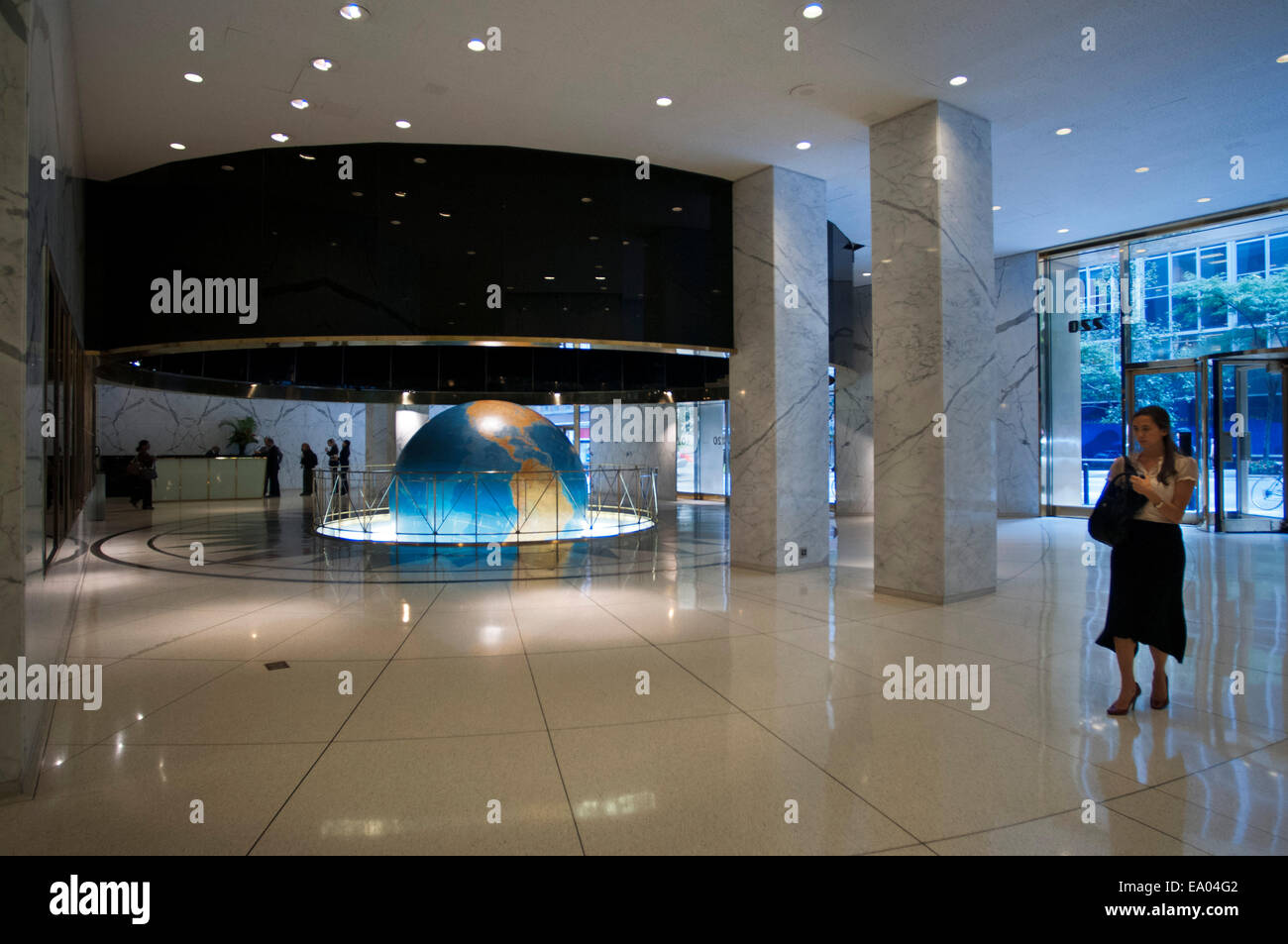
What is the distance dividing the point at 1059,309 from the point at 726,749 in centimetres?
1400

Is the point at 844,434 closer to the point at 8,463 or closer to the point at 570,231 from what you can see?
the point at 570,231

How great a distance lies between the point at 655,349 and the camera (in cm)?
860

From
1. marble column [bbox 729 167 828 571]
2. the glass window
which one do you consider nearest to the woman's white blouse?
marble column [bbox 729 167 828 571]

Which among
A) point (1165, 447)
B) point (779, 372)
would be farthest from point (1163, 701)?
point (779, 372)

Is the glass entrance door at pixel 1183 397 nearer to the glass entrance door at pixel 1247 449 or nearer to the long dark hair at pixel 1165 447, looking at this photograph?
the glass entrance door at pixel 1247 449

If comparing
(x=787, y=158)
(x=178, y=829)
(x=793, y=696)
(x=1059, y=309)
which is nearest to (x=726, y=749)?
(x=793, y=696)

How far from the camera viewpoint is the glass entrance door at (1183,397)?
12.2m

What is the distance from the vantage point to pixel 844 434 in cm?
1605

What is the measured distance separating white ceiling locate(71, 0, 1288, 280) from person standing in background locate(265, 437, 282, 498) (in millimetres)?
10250

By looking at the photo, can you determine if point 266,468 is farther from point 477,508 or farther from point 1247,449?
point 1247,449

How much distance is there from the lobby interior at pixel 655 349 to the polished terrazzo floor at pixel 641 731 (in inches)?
1.2

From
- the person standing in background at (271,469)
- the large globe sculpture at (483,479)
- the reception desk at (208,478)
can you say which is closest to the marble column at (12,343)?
the large globe sculpture at (483,479)

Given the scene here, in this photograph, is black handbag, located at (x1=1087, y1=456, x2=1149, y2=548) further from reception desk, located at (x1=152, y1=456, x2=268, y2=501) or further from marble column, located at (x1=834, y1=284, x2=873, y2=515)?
reception desk, located at (x1=152, y1=456, x2=268, y2=501)

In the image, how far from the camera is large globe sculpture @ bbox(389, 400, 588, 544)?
10359 mm
